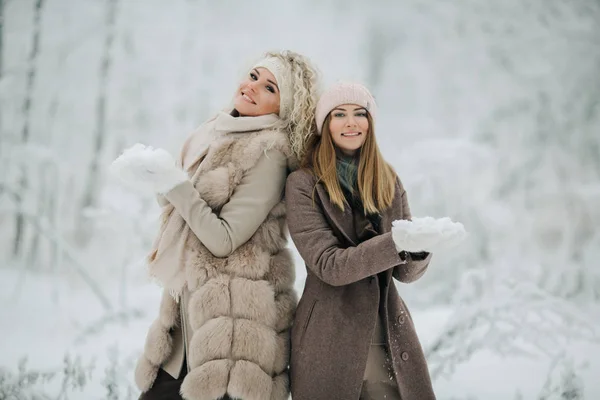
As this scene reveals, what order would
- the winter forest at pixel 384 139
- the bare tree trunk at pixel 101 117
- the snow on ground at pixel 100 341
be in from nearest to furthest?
the snow on ground at pixel 100 341
the winter forest at pixel 384 139
the bare tree trunk at pixel 101 117

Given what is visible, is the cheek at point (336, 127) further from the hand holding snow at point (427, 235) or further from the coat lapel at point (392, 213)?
the hand holding snow at point (427, 235)

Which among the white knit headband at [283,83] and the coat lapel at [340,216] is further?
the white knit headband at [283,83]

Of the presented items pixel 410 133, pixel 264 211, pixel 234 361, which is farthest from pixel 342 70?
pixel 234 361

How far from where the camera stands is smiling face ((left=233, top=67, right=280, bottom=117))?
1621 millimetres

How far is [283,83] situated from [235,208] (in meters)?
0.44

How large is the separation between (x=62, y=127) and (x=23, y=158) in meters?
0.29

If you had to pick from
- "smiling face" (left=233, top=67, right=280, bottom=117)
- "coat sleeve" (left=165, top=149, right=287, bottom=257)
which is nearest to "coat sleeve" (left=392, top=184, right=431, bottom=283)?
"coat sleeve" (left=165, top=149, right=287, bottom=257)

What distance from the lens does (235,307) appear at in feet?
4.59

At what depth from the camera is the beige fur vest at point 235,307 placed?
1.36 metres

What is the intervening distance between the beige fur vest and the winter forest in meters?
1.56

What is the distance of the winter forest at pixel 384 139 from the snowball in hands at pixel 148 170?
68.0 inches

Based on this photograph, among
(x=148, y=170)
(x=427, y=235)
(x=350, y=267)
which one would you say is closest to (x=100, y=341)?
(x=148, y=170)

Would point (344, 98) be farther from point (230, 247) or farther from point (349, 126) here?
point (230, 247)

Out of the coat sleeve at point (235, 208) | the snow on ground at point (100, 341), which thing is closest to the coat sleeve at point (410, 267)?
the coat sleeve at point (235, 208)
